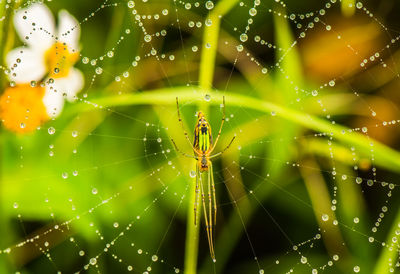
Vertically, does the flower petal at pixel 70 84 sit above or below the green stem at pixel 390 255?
above

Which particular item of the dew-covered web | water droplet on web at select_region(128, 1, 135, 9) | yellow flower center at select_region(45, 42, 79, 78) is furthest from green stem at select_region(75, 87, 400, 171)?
water droplet on web at select_region(128, 1, 135, 9)

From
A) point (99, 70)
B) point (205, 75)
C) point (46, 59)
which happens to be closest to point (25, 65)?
point (46, 59)

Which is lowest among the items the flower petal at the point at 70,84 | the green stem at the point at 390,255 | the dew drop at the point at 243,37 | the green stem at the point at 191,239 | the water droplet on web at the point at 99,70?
the green stem at the point at 390,255

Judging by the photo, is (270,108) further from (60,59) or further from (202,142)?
(60,59)

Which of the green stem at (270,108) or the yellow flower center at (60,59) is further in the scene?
the yellow flower center at (60,59)

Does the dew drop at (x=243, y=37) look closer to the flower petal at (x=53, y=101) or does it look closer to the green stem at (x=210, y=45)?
the green stem at (x=210, y=45)

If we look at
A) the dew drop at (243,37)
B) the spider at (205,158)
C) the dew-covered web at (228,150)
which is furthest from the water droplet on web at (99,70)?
the dew drop at (243,37)
